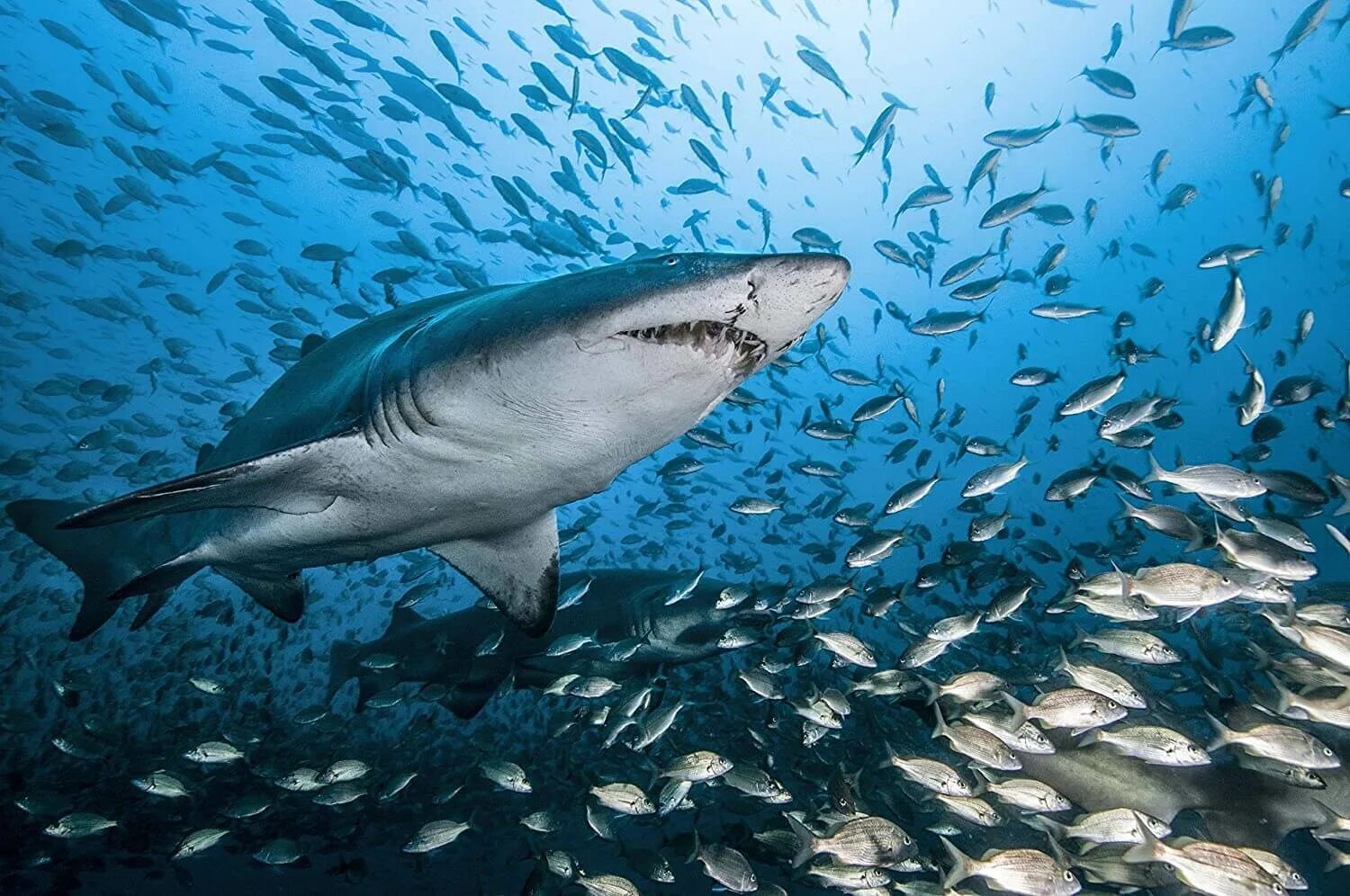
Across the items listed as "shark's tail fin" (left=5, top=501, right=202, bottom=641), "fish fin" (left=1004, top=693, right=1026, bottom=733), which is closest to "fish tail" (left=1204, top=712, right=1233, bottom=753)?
"fish fin" (left=1004, top=693, right=1026, bottom=733)

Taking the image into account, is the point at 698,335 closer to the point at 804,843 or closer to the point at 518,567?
the point at 518,567

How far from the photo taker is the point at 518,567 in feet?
12.4

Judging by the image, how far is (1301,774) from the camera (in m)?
4.35

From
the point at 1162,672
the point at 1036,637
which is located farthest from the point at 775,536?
the point at 1162,672

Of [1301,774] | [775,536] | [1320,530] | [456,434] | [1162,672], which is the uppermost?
[456,434]

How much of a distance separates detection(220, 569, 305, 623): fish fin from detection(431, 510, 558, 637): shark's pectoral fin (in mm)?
1061

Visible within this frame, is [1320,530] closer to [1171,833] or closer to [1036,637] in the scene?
[1036,637]

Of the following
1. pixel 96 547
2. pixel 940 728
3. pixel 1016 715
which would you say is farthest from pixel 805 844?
pixel 96 547

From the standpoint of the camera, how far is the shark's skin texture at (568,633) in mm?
6504

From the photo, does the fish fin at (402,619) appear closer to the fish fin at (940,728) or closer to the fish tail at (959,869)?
the fish fin at (940,728)

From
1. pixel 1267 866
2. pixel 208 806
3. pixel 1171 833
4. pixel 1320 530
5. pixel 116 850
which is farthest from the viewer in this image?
pixel 1320 530

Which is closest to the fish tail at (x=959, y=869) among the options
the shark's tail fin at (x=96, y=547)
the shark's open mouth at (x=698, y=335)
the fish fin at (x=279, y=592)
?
the shark's open mouth at (x=698, y=335)

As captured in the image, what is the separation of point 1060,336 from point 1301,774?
46.4 m

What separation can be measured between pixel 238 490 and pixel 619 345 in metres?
1.67
